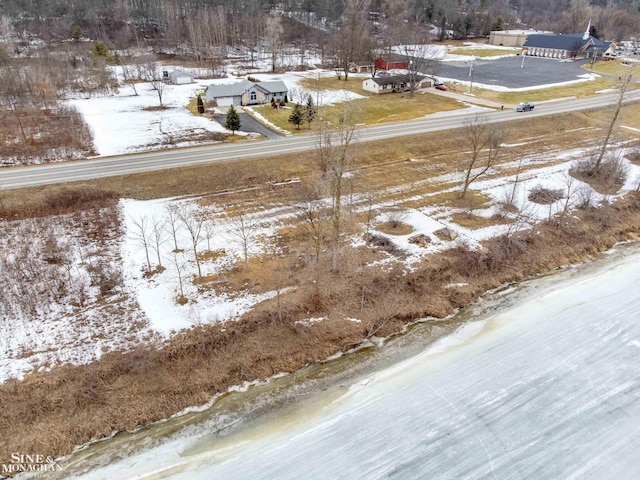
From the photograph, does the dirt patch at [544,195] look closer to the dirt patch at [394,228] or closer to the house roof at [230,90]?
the dirt patch at [394,228]

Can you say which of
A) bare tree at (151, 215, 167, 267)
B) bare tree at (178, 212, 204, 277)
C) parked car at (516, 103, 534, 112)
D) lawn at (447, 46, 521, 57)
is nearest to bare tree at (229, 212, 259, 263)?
bare tree at (178, 212, 204, 277)

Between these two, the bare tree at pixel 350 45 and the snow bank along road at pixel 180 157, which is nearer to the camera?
the snow bank along road at pixel 180 157

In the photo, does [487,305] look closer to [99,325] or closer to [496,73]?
[99,325]

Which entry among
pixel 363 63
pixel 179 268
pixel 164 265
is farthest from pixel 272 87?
pixel 179 268

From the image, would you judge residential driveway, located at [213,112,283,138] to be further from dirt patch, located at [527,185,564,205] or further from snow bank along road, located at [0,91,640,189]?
dirt patch, located at [527,185,564,205]

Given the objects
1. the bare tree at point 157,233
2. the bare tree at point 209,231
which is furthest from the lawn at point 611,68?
the bare tree at point 157,233

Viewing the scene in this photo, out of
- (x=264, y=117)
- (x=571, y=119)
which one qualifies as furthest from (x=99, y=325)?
(x=571, y=119)
